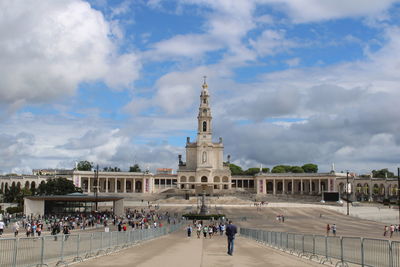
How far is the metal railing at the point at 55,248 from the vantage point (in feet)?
50.1

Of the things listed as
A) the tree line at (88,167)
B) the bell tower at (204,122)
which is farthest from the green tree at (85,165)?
the bell tower at (204,122)

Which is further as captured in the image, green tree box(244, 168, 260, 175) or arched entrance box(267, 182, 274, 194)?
green tree box(244, 168, 260, 175)

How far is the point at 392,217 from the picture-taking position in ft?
271

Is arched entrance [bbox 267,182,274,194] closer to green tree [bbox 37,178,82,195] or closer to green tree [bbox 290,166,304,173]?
green tree [bbox 290,166,304,173]

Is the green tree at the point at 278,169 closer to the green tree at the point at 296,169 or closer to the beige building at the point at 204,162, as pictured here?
the green tree at the point at 296,169

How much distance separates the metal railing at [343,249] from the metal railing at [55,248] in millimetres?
9697

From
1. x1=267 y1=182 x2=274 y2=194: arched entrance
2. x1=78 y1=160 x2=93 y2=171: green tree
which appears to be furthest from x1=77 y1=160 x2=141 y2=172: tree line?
x1=267 y1=182 x2=274 y2=194: arched entrance

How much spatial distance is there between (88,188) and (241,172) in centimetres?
6523

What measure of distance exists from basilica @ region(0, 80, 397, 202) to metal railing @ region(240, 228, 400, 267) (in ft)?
345

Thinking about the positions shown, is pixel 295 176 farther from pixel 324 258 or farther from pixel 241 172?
pixel 324 258

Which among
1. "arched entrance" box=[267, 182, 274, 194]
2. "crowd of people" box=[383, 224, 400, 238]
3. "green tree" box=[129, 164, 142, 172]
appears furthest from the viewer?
"green tree" box=[129, 164, 142, 172]

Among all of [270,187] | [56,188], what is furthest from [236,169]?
[56,188]

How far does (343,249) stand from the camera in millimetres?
19109

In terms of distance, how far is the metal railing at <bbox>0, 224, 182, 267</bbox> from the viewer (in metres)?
15.3
